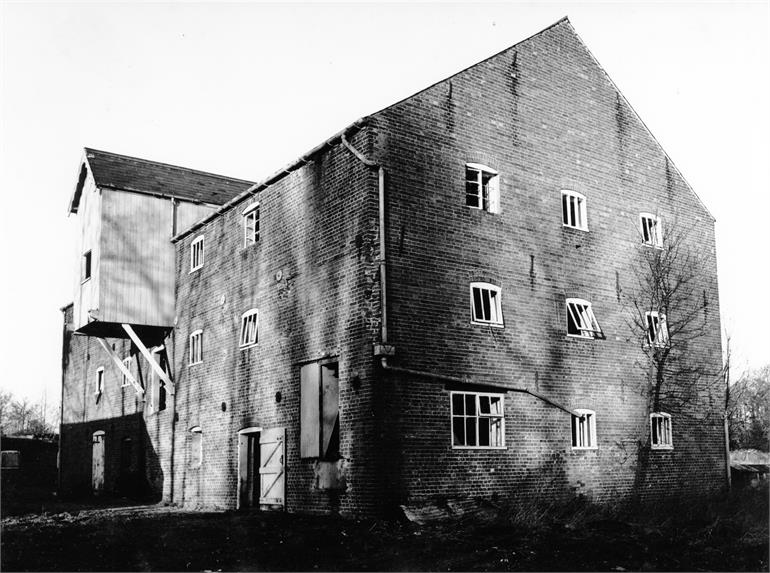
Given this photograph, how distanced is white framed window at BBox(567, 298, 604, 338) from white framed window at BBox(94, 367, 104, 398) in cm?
1933

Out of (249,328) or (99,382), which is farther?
(99,382)

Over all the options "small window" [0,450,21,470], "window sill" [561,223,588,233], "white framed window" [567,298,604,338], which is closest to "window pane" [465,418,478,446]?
"white framed window" [567,298,604,338]

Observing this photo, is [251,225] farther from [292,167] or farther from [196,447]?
[196,447]

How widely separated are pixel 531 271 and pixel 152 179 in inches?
540

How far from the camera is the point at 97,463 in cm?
3102

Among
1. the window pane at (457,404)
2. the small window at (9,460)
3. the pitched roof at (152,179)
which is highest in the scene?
the pitched roof at (152,179)

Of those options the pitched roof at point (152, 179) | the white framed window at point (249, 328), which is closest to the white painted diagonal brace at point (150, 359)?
the pitched roof at point (152, 179)

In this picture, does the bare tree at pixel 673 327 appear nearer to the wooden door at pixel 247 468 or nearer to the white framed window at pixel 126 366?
the wooden door at pixel 247 468

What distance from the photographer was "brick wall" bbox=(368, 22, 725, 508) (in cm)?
1716

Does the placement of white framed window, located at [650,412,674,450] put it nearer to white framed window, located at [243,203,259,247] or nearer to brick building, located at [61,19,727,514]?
brick building, located at [61,19,727,514]

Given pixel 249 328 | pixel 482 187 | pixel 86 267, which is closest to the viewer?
pixel 482 187

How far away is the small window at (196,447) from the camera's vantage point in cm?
2352

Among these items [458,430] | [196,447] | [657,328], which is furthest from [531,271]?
[196,447]

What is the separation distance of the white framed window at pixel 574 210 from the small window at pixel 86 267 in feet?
48.7
